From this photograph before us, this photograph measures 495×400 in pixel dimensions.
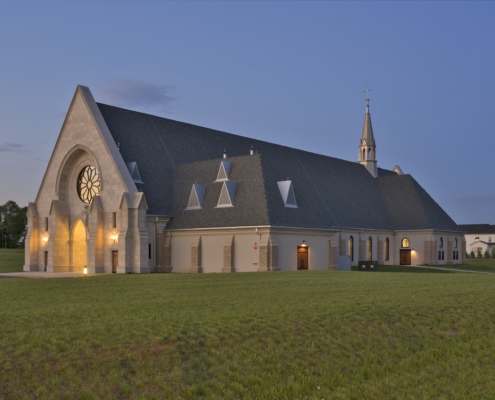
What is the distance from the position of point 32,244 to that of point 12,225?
2349 inches

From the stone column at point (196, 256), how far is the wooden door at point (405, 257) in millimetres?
32966

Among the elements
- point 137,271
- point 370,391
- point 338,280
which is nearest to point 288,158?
point 137,271

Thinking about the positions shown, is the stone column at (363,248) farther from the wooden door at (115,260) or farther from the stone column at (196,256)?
the wooden door at (115,260)

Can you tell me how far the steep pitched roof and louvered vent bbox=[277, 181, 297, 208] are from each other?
91.1 ft

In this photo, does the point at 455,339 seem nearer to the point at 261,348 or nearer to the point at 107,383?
the point at 261,348

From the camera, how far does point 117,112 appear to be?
1943 inches

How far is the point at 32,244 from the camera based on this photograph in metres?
50.7

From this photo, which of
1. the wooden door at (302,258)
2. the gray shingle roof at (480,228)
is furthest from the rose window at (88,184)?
the gray shingle roof at (480,228)

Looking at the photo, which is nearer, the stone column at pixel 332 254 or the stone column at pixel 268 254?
the stone column at pixel 268 254

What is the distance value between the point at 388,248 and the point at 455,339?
52.8 metres

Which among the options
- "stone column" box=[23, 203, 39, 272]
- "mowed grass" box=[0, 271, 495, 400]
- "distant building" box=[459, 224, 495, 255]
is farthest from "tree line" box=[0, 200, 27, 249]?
"distant building" box=[459, 224, 495, 255]

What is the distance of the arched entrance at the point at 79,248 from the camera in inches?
1935

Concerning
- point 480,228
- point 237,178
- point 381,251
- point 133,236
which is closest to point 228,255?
point 237,178

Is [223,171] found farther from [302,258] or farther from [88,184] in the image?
[88,184]
